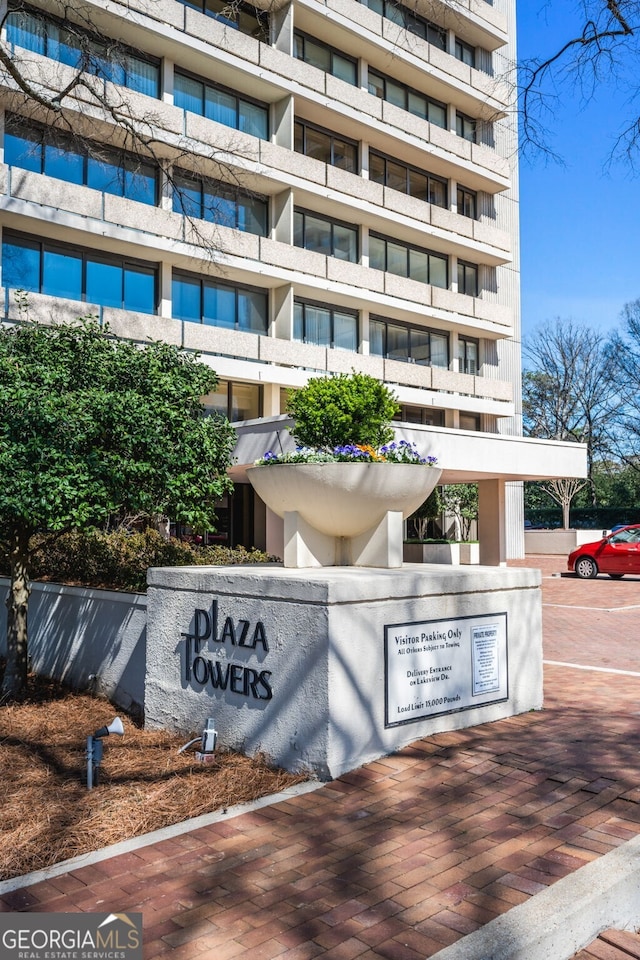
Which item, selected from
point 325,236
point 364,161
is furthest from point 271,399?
point 364,161

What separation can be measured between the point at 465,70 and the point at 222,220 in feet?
44.8

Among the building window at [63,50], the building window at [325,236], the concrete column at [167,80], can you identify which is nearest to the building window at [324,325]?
the building window at [325,236]

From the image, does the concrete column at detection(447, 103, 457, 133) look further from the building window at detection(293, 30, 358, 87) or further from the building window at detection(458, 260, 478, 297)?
the building window at detection(458, 260, 478, 297)

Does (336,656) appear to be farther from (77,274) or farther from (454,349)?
(454,349)

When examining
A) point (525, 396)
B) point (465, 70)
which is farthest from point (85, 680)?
point (525, 396)

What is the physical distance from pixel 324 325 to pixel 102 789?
2288 cm

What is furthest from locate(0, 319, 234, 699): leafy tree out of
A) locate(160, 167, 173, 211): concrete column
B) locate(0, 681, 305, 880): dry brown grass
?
locate(160, 167, 173, 211): concrete column

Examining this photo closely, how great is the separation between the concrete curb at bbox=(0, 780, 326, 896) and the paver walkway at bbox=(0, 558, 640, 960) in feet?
0.19

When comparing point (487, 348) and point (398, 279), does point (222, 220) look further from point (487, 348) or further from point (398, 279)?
point (487, 348)

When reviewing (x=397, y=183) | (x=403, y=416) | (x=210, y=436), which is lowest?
(x=210, y=436)

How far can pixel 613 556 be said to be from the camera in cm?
2331

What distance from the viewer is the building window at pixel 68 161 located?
2000 centimetres

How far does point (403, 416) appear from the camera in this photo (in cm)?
2872

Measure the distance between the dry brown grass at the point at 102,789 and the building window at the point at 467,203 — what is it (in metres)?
29.3
